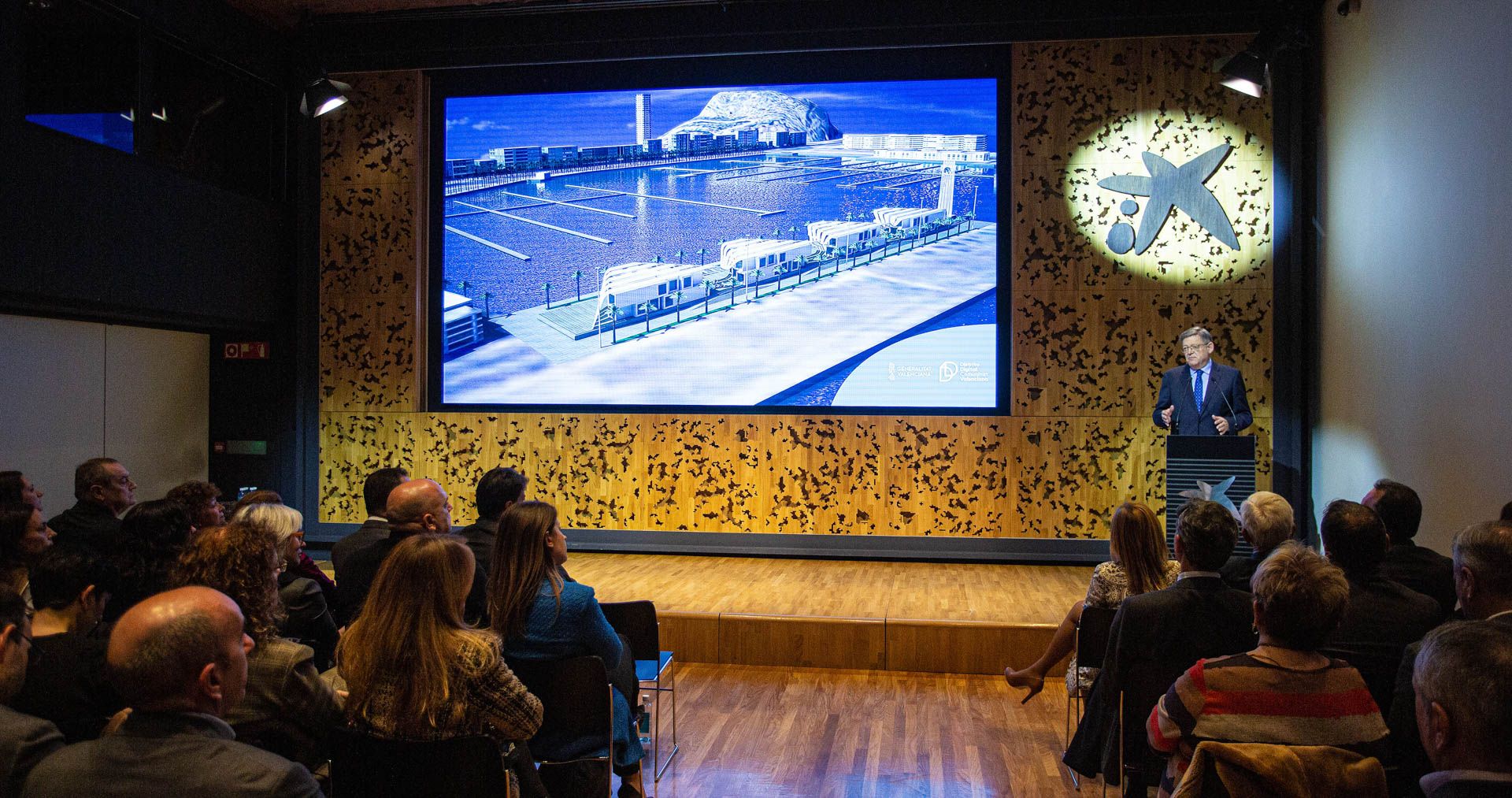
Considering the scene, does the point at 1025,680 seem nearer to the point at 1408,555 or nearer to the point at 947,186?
the point at 1408,555

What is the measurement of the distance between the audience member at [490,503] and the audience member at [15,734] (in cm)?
181

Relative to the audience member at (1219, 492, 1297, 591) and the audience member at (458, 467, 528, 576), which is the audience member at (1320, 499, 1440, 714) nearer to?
the audience member at (1219, 492, 1297, 591)

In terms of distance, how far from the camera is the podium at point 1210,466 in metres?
5.91

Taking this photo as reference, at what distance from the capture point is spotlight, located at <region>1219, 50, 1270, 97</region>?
627cm

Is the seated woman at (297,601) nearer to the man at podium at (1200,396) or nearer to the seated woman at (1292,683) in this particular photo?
the seated woman at (1292,683)

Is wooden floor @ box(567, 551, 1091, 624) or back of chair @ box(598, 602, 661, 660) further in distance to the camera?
wooden floor @ box(567, 551, 1091, 624)

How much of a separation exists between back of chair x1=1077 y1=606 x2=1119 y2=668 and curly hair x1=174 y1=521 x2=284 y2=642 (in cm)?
252

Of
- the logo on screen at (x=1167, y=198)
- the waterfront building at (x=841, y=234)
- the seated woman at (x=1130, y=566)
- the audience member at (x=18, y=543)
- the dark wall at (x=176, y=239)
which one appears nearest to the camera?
the audience member at (x=18, y=543)

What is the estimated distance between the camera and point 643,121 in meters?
7.80

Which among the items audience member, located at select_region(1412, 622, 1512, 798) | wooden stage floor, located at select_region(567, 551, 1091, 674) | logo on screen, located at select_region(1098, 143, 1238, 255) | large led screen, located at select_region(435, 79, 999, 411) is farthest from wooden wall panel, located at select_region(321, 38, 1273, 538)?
audience member, located at select_region(1412, 622, 1512, 798)

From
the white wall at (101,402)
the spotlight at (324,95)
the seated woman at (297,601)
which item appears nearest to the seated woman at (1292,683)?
the seated woman at (297,601)

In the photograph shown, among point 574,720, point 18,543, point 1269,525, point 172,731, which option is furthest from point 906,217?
point 172,731

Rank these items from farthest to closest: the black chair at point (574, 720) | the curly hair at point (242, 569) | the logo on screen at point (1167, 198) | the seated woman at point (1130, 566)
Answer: the logo on screen at point (1167, 198) → the seated woman at point (1130, 566) → the black chair at point (574, 720) → the curly hair at point (242, 569)

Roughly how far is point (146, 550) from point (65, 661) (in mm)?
645
